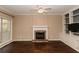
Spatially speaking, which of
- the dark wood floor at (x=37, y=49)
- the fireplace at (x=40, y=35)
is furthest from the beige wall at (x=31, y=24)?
the dark wood floor at (x=37, y=49)

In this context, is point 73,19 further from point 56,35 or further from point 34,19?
point 34,19

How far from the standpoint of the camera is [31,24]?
9.54 m

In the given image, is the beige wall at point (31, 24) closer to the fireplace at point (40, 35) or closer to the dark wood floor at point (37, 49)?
the fireplace at point (40, 35)

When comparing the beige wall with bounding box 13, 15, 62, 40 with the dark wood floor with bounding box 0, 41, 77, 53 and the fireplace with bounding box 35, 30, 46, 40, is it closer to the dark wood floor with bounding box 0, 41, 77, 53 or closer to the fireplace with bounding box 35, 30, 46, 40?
the fireplace with bounding box 35, 30, 46, 40

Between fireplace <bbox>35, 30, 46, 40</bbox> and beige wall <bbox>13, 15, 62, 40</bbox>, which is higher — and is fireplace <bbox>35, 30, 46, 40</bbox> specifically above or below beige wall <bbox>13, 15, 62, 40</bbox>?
below

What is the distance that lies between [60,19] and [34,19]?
255 centimetres

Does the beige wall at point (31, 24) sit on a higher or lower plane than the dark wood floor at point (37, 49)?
higher

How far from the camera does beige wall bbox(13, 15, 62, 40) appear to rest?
9.49 meters

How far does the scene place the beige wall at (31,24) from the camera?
9.49 m

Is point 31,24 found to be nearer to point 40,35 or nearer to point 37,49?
point 40,35

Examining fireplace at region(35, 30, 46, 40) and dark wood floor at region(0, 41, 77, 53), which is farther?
fireplace at region(35, 30, 46, 40)

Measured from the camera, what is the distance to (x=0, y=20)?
21.2 feet

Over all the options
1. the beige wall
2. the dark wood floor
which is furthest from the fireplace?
the dark wood floor

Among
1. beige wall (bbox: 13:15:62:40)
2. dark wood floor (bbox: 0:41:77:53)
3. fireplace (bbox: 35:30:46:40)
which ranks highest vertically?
beige wall (bbox: 13:15:62:40)
